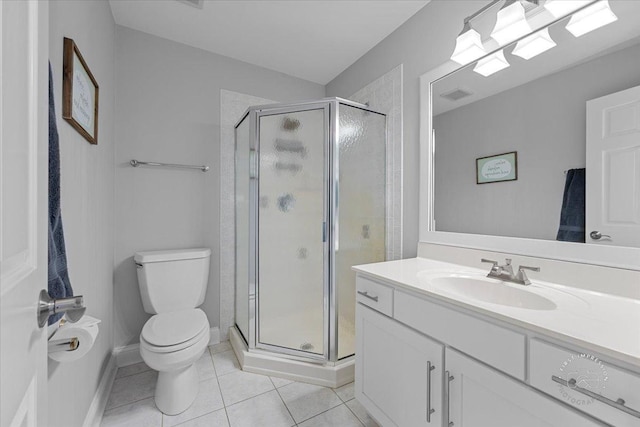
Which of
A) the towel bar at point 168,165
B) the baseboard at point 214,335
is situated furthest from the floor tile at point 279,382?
the towel bar at point 168,165

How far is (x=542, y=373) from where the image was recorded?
75 cm

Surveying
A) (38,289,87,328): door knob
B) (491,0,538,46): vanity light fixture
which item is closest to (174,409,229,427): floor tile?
(38,289,87,328): door knob

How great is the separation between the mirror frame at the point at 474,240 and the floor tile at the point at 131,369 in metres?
2.08

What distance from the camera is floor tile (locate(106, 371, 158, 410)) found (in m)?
1.59

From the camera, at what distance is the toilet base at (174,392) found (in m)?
1.49

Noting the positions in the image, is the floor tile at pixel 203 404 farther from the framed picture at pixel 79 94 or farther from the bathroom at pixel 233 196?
the framed picture at pixel 79 94

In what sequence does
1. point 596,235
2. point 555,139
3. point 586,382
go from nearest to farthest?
1. point 586,382
2. point 596,235
3. point 555,139

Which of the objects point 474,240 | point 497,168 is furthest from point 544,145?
point 474,240

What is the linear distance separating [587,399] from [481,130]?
1232 mm

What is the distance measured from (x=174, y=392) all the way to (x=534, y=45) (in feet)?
8.21

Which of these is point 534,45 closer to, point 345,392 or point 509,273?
point 509,273

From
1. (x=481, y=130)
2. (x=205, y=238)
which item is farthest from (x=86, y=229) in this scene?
(x=481, y=130)

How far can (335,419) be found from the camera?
1460 mm

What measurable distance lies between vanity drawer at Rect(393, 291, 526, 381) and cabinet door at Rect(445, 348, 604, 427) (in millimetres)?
39
